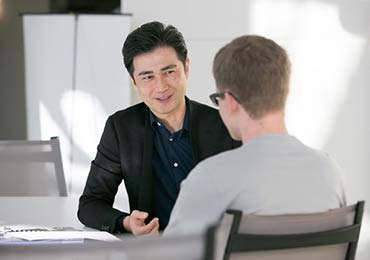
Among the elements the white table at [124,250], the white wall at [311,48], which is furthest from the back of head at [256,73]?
the white wall at [311,48]

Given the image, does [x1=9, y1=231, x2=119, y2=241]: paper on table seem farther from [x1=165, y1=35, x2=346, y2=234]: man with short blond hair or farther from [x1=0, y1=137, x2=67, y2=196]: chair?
[x1=0, y1=137, x2=67, y2=196]: chair

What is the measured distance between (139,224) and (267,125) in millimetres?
726

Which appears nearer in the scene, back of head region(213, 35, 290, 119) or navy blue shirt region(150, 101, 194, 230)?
back of head region(213, 35, 290, 119)

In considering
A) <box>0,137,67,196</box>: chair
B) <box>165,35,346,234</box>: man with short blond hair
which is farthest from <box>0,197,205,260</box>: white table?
<box>0,137,67,196</box>: chair

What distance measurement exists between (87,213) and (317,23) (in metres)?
3.06

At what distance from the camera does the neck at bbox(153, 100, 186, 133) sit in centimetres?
282

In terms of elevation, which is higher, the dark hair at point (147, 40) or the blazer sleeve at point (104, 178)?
the dark hair at point (147, 40)

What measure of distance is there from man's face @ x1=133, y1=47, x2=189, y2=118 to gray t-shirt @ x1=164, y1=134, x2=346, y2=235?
0.95 metres

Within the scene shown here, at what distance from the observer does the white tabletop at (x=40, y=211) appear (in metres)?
2.71

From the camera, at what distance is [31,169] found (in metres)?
3.47

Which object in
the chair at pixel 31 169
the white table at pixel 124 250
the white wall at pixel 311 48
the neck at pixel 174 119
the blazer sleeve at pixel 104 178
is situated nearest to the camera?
the white table at pixel 124 250

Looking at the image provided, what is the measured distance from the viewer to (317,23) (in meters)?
5.24

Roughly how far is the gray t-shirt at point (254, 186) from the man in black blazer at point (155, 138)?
0.95 m

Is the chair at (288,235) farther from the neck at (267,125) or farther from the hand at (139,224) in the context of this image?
the hand at (139,224)
